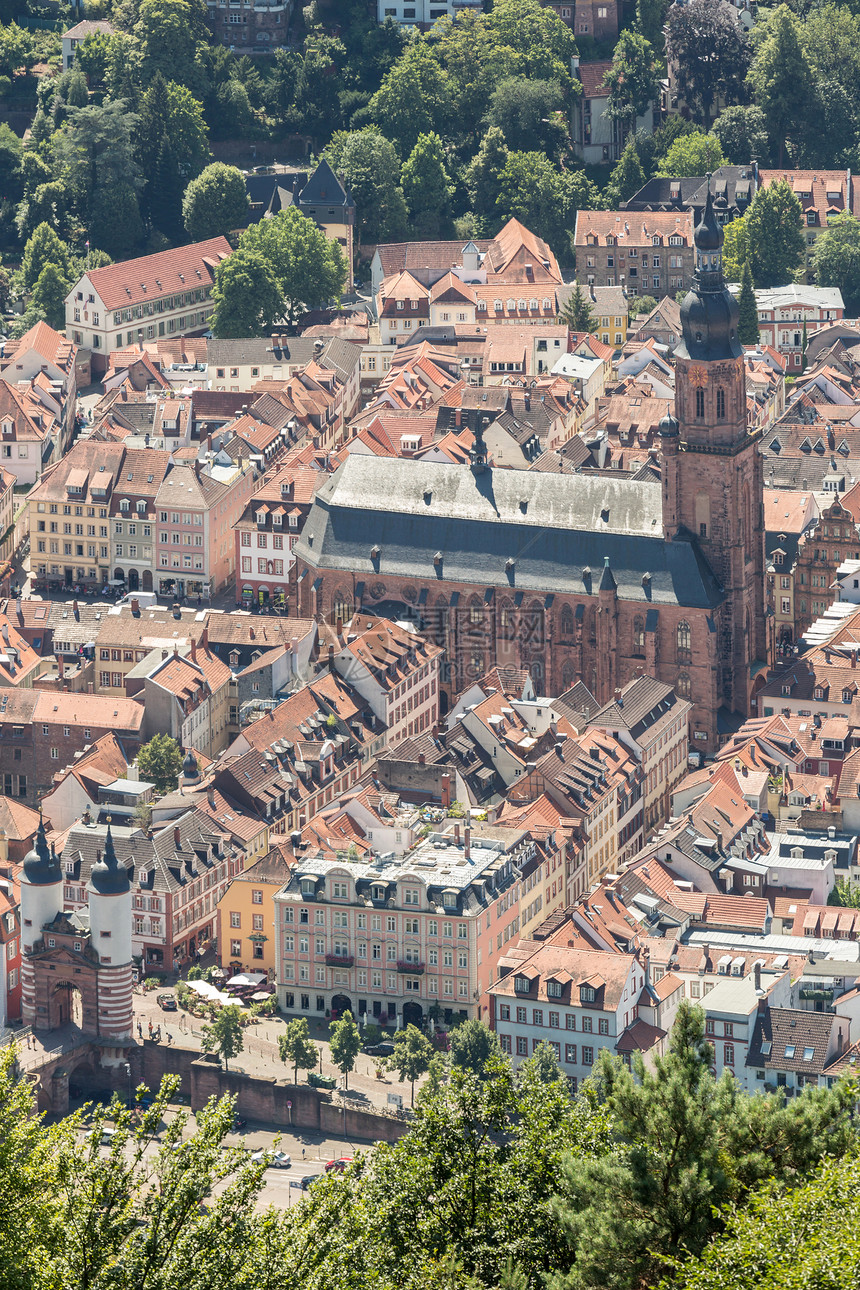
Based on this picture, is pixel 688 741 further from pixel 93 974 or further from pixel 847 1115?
pixel 847 1115

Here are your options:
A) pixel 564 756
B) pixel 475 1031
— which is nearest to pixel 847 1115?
pixel 475 1031

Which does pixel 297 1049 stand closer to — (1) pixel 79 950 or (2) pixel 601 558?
(1) pixel 79 950

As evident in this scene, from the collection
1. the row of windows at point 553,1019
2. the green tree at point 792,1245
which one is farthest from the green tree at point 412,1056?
the green tree at point 792,1245

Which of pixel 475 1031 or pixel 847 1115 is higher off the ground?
pixel 847 1115

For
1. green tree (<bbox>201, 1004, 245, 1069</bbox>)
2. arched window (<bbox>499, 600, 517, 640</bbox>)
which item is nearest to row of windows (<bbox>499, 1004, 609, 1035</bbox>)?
green tree (<bbox>201, 1004, 245, 1069</bbox>)

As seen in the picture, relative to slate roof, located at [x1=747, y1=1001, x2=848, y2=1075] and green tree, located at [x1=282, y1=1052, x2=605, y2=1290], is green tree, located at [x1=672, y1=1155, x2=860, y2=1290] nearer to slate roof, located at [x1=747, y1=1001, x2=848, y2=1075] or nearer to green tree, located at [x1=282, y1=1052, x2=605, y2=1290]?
green tree, located at [x1=282, y1=1052, x2=605, y2=1290]

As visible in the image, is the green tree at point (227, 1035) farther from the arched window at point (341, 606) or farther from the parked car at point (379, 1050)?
the arched window at point (341, 606)
